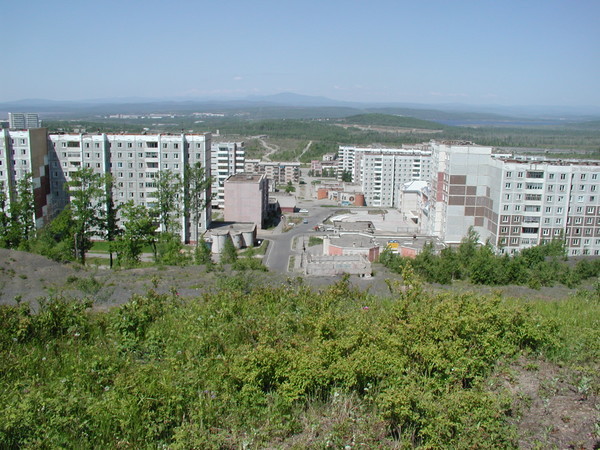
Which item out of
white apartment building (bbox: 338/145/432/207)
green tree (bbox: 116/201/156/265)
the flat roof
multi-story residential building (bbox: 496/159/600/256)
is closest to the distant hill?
white apartment building (bbox: 338/145/432/207)

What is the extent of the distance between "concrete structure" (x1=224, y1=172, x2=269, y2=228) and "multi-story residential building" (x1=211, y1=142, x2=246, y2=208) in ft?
20.2

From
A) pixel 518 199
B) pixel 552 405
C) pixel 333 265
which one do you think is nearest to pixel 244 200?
pixel 333 265

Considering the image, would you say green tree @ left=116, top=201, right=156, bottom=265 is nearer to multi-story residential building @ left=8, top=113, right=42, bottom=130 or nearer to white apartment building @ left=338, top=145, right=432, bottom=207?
multi-story residential building @ left=8, top=113, right=42, bottom=130

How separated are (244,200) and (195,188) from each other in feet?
15.8

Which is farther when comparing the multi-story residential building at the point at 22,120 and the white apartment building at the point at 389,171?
the white apartment building at the point at 389,171

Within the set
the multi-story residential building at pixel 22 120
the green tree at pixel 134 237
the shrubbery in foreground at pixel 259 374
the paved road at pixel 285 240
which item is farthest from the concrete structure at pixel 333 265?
the multi-story residential building at pixel 22 120

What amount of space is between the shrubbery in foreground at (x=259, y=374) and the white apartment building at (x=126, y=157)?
1602 centimetres

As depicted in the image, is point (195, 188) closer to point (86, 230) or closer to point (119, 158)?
point (119, 158)

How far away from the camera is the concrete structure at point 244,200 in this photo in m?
22.3

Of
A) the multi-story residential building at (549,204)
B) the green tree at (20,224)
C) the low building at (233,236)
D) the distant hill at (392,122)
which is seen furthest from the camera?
the distant hill at (392,122)

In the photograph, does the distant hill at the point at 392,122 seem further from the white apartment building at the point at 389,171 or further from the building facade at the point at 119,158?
the building facade at the point at 119,158

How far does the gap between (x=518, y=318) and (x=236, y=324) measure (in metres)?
1.70

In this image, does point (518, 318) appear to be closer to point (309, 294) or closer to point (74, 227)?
point (309, 294)

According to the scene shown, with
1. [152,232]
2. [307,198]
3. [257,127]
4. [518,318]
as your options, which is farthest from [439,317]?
[257,127]
